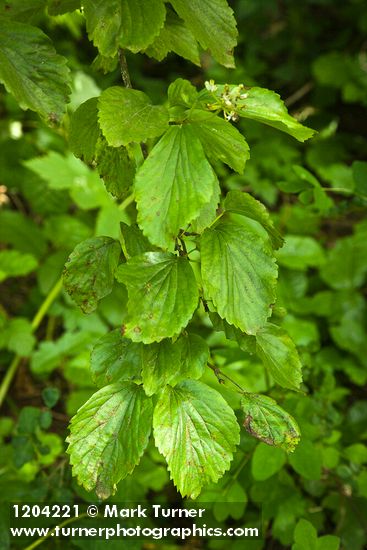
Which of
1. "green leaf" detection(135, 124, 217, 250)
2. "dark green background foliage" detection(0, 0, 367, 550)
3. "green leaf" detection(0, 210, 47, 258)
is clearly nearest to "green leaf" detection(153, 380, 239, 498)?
"dark green background foliage" detection(0, 0, 367, 550)

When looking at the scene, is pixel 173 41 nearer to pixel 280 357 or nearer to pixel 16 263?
pixel 280 357

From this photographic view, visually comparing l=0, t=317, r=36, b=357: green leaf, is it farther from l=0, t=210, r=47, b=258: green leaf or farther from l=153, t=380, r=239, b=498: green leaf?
l=153, t=380, r=239, b=498: green leaf

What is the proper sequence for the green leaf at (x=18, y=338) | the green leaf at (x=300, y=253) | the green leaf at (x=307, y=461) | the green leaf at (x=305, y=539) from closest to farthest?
the green leaf at (x=305, y=539) → the green leaf at (x=307, y=461) → the green leaf at (x=18, y=338) → the green leaf at (x=300, y=253)

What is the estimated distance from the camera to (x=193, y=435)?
2.53 feet

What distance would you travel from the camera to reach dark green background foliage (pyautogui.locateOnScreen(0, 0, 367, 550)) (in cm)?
74

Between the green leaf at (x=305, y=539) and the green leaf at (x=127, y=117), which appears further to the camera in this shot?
the green leaf at (x=305, y=539)

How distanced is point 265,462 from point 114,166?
0.70 m

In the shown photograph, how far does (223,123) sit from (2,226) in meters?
1.58

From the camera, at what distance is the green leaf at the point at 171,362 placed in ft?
2.50

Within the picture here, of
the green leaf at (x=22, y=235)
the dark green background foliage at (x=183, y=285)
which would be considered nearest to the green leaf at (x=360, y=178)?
the dark green background foliage at (x=183, y=285)

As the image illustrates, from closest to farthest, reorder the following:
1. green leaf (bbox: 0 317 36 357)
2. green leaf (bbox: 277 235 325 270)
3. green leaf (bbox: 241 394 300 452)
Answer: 1. green leaf (bbox: 241 394 300 452)
2. green leaf (bbox: 0 317 36 357)
3. green leaf (bbox: 277 235 325 270)

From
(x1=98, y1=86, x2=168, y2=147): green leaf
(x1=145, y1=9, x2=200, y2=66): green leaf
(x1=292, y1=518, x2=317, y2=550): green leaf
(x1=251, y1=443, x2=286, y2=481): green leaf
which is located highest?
(x1=145, y1=9, x2=200, y2=66): green leaf

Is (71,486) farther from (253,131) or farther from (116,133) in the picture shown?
(253,131)

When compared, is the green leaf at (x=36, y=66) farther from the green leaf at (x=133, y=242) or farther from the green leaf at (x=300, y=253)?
the green leaf at (x=300, y=253)
